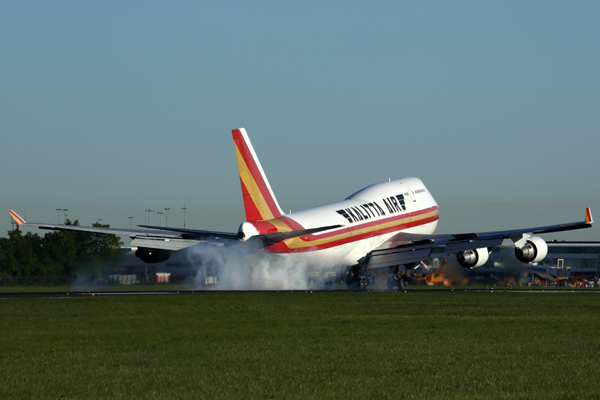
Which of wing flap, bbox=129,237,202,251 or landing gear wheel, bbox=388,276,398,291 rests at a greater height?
wing flap, bbox=129,237,202,251

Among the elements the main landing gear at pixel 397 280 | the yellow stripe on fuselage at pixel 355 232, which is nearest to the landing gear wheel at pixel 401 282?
the main landing gear at pixel 397 280

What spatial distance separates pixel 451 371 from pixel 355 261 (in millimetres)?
44020

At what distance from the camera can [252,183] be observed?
5103 cm

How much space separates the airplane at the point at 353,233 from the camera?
4928 cm

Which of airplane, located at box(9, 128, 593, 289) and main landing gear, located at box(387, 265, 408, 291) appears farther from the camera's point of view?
main landing gear, located at box(387, 265, 408, 291)

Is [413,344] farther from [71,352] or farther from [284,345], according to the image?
[71,352]

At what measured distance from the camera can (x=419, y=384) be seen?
1380cm

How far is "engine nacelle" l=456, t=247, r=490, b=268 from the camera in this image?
58062mm

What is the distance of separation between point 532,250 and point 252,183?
21.8 metres

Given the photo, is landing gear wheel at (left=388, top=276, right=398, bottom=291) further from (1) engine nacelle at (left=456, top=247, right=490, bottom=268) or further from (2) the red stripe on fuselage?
(1) engine nacelle at (left=456, top=247, right=490, bottom=268)

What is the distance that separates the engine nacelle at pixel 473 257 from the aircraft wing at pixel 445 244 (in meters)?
1.28

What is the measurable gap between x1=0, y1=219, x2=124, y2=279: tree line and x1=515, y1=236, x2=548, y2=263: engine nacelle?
31212mm

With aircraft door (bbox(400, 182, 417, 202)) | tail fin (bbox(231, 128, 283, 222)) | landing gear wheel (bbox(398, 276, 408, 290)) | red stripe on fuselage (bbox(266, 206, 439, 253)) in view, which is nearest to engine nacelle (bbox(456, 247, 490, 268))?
landing gear wheel (bbox(398, 276, 408, 290))

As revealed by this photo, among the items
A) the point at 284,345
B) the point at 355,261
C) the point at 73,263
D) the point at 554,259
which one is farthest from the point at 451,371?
the point at 554,259
